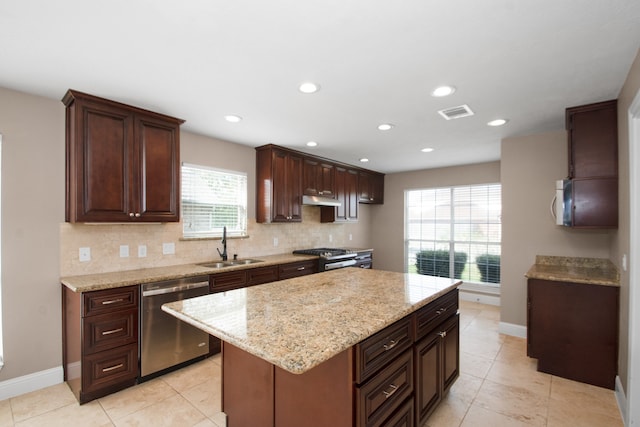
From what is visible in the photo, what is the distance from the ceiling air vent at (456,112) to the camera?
2.77 meters

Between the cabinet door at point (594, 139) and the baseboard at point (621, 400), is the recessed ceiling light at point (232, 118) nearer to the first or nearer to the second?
the cabinet door at point (594, 139)

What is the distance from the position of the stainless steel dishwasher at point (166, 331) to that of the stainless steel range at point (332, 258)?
1.77 meters

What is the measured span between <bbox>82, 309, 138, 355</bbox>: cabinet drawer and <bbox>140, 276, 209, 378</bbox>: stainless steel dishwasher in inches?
3.0

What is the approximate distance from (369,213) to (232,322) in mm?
5585

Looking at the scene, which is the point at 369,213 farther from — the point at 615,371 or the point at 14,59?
the point at 14,59

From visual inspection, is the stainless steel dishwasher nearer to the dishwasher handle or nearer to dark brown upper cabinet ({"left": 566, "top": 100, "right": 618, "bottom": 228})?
the dishwasher handle

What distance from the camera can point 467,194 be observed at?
5648mm

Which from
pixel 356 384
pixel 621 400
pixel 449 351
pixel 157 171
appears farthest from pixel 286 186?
pixel 621 400

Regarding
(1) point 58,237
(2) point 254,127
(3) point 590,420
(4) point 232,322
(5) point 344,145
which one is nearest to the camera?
(4) point 232,322

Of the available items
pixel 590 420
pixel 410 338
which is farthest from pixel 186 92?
pixel 590 420

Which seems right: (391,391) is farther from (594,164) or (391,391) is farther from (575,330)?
(594,164)

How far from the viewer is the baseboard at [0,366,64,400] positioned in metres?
2.37

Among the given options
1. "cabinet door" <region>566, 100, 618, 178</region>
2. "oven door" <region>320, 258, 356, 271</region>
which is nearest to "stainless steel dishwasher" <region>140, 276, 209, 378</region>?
"oven door" <region>320, 258, 356, 271</region>

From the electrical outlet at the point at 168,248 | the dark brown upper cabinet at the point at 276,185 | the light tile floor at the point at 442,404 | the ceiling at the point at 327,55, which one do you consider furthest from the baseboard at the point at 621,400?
the electrical outlet at the point at 168,248
